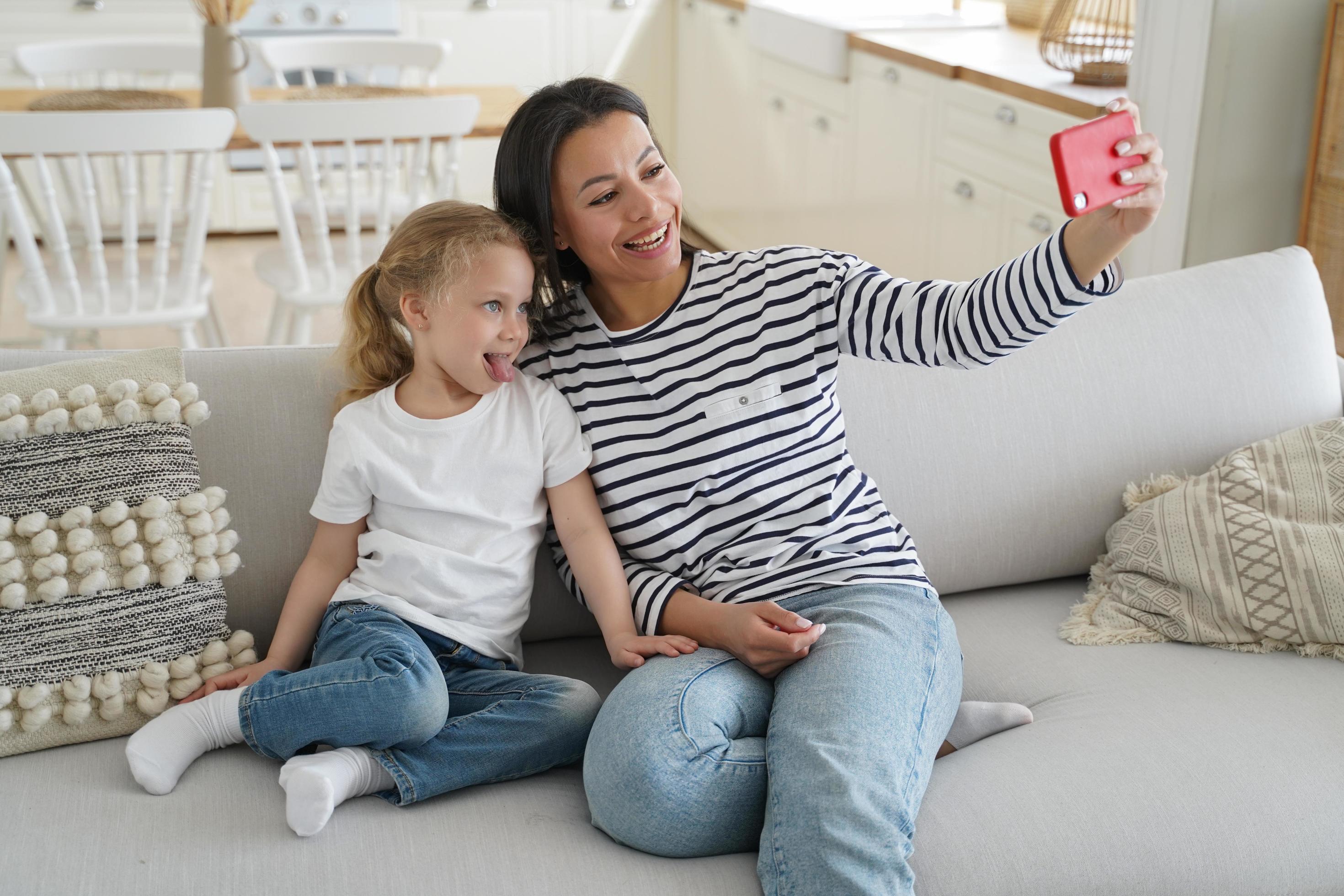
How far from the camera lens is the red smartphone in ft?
3.37

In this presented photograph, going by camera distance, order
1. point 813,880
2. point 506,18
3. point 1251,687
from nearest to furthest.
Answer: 1. point 813,880
2. point 1251,687
3. point 506,18

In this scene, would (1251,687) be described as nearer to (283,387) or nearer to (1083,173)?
(1083,173)

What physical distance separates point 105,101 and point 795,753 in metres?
2.42

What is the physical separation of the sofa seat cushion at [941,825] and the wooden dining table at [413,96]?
5.78ft

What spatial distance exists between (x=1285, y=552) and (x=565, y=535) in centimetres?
84

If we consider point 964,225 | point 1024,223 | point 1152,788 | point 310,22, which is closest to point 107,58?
point 310,22

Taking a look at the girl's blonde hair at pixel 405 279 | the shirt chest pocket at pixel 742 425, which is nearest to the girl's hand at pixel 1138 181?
the shirt chest pocket at pixel 742 425

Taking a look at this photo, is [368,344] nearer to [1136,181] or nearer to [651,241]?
[651,241]

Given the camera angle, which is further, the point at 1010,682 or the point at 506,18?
the point at 506,18

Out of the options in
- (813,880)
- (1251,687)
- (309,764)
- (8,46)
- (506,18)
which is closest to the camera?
(813,880)

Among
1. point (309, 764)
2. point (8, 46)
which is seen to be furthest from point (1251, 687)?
point (8, 46)

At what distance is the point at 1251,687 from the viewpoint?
1.35 meters

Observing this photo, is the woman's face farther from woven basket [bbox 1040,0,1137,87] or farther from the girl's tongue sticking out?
woven basket [bbox 1040,0,1137,87]

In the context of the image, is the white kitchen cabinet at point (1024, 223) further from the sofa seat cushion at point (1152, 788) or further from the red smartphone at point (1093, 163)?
the red smartphone at point (1093, 163)
